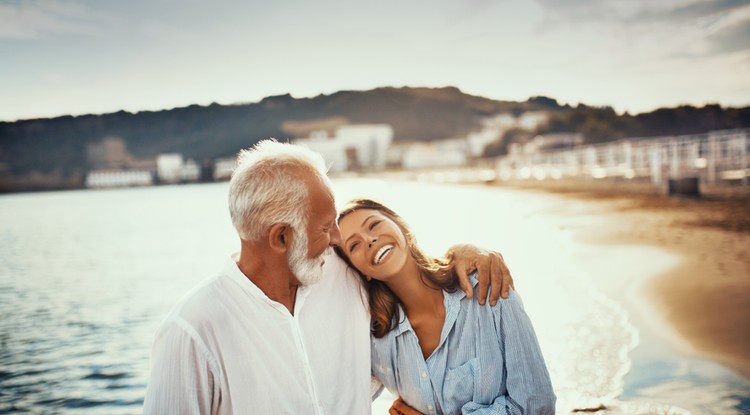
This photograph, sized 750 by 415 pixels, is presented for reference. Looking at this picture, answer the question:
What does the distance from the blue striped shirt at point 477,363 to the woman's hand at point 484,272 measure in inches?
1.7

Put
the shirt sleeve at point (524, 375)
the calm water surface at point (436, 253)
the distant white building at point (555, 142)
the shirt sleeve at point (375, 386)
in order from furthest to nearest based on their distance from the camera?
the distant white building at point (555, 142)
the calm water surface at point (436, 253)
the shirt sleeve at point (375, 386)
the shirt sleeve at point (524, 375)

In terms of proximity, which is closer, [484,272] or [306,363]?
[306,363]

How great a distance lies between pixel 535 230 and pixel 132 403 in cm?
1123

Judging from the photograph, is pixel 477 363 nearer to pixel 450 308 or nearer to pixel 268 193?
pixel 450 308

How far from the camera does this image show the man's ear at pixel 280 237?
1.89 m

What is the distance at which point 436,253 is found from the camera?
311 inches

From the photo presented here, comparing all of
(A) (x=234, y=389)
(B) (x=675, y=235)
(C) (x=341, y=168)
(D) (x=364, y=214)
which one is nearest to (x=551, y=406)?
(D) (x=364, y=214)

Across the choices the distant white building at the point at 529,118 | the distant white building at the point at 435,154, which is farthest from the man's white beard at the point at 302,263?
the distant white building at the point at 435,154

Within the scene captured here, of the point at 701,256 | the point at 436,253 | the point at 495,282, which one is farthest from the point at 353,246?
the point at 701,256

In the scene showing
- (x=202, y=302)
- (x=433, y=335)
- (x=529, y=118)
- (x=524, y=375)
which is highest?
(x=529, y=118)

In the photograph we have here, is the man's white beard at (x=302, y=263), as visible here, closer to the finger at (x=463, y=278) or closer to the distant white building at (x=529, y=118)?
the finger at (x=463, y=278)

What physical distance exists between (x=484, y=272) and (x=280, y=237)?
0.88 meters

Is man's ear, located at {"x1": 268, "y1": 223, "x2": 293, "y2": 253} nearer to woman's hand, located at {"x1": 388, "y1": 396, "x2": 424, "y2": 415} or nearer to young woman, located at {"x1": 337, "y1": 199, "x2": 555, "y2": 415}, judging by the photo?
young woman, located at {"x1": 337, "y1": 199, "x2": 555, "y2": 415}

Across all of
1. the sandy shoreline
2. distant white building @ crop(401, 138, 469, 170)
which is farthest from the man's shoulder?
distant white building @ crop(401, 138, 469, 170)
